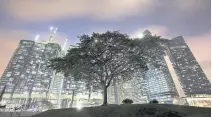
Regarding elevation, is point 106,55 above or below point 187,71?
below

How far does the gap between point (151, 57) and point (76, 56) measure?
12.4 metres

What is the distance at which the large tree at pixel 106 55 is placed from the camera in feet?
84.6

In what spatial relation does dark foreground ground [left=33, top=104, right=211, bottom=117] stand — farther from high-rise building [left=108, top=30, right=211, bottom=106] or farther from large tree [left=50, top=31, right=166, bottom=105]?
high-rise building [left=108, top=30, right=211, bottom=106]

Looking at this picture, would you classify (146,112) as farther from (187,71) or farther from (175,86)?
(187,71)

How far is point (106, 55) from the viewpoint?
2733cm

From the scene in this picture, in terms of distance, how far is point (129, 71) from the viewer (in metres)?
29.4

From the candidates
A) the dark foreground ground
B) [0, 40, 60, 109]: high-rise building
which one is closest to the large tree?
the dark foreground ground

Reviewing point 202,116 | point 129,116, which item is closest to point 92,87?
point 129,116

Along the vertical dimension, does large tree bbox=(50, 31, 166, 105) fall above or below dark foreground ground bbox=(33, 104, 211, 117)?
above

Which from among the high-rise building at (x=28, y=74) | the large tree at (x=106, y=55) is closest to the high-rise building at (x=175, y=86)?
the high-rise building at (x=28, y=74)

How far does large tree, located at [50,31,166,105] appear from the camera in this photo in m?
25.8

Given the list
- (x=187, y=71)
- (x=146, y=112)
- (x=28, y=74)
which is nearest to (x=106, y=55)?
(x=146, y=112)

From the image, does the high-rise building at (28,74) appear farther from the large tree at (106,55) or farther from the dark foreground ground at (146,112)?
the dark foreground ground at (146,112)

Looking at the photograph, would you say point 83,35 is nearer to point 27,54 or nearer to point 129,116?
point 129,116
